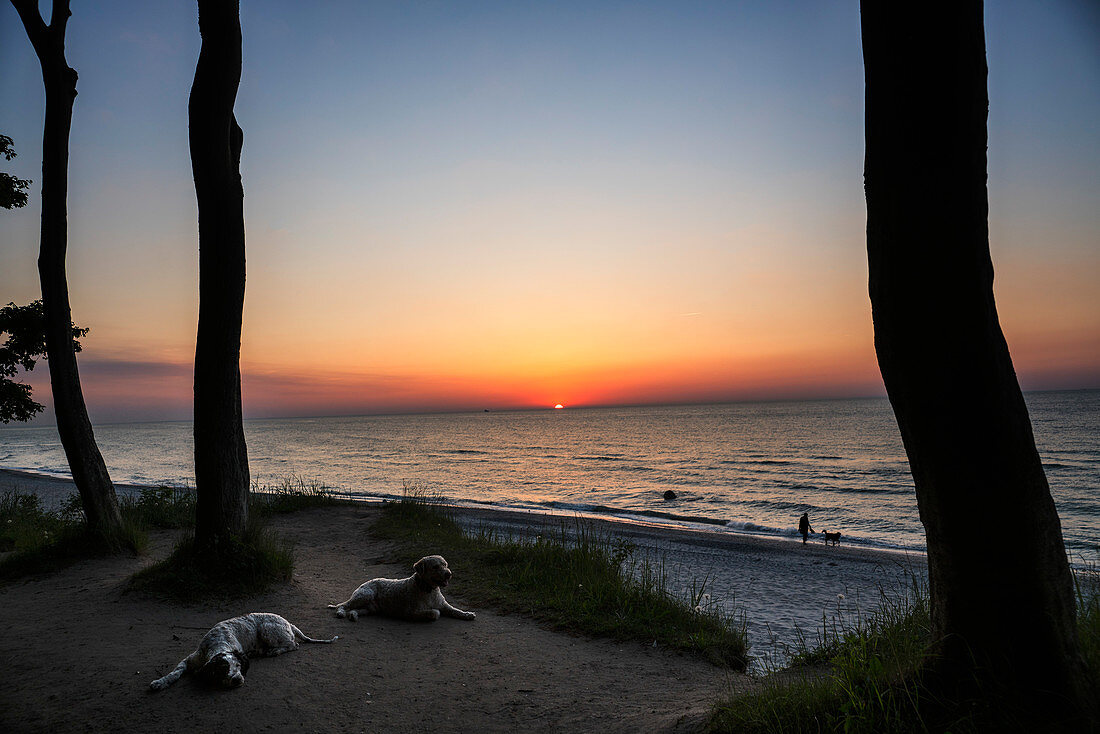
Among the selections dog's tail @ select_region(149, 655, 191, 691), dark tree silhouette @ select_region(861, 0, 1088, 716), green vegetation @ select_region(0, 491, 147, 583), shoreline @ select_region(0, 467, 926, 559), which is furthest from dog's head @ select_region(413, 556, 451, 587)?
shoreline @ select_region(0, 467, 926, 559)

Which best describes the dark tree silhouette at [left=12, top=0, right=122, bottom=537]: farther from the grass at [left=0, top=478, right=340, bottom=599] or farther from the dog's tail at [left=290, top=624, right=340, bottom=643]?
the dog's tail at [left=290, top=624, right=340, bottom=643]

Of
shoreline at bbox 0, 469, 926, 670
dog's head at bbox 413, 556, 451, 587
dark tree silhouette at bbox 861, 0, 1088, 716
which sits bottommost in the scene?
shoreline at bbox 0, 469, 926, 670

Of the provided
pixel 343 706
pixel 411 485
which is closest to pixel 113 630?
pixel 343 706

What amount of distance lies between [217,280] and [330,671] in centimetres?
486

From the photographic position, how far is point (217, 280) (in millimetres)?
7434

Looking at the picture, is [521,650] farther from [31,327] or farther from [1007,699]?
[31,327]

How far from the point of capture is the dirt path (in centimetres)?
411

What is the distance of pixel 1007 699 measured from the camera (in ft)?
9.29

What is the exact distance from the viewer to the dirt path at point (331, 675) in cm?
411

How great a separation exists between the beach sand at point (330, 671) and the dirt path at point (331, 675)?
0.01 m

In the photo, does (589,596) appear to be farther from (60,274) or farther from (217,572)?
(60,274)

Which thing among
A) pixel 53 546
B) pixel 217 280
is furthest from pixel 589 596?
pixel 53 546

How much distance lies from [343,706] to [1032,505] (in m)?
4.41

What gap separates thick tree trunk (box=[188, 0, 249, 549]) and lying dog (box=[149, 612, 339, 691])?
2516 millimetres
